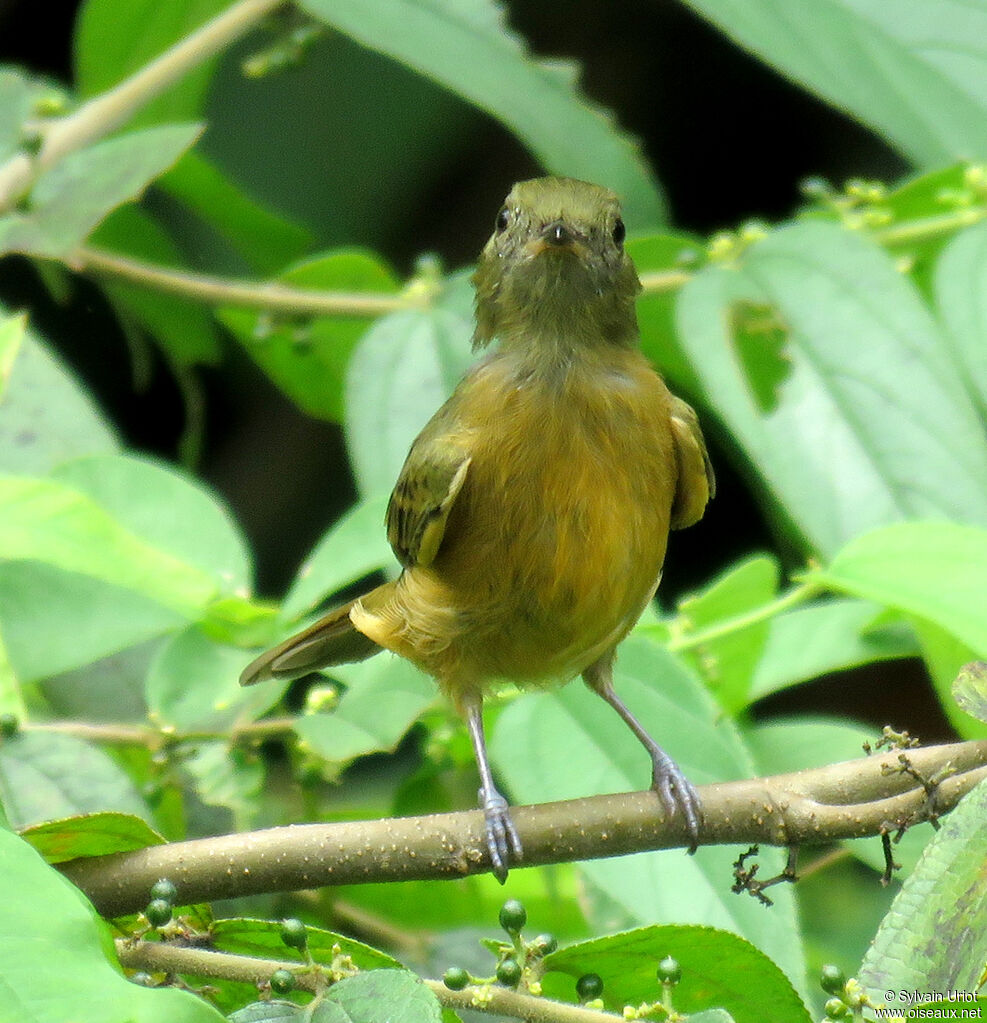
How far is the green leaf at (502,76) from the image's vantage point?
331 cm

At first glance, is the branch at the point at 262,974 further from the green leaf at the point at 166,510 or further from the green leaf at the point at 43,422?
the green leaf at the point at 43,422

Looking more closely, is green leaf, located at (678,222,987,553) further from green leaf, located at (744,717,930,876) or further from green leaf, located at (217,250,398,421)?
green leaf, located at (217,250,398,421)

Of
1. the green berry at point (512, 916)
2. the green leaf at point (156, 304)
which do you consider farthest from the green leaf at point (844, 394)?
the green leaf at point (156, 304)

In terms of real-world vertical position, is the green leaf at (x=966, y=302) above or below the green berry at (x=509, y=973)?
above

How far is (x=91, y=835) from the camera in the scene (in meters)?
1.89

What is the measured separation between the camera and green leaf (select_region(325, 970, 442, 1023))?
1.51m

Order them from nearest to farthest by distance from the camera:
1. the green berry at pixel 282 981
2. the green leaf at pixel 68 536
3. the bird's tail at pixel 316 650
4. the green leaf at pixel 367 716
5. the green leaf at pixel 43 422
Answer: the green berry at pixel 282 981 < the green leaf at pixel 68 536 < the green leaf at pixel 367 716 < the bird's tail at pixel 316 650 < the green leaf at pixel 43 422

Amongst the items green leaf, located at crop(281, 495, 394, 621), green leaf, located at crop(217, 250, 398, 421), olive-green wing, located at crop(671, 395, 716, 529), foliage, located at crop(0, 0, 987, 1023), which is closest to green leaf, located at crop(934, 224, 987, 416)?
foliage, located at crop(0, 0, 987, 1023)

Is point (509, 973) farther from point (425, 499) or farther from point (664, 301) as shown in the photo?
point (664, 301)

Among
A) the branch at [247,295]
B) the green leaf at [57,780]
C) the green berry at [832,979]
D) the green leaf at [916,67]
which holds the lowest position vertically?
the green leaf at [57,780]

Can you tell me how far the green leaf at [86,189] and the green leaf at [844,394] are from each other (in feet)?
3.80

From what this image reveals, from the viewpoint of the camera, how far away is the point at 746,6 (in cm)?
320

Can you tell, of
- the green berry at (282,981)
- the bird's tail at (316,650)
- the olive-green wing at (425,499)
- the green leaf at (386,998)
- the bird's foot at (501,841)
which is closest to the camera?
the green leaf at (386,998)

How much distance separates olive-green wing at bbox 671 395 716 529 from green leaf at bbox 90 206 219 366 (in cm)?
186
